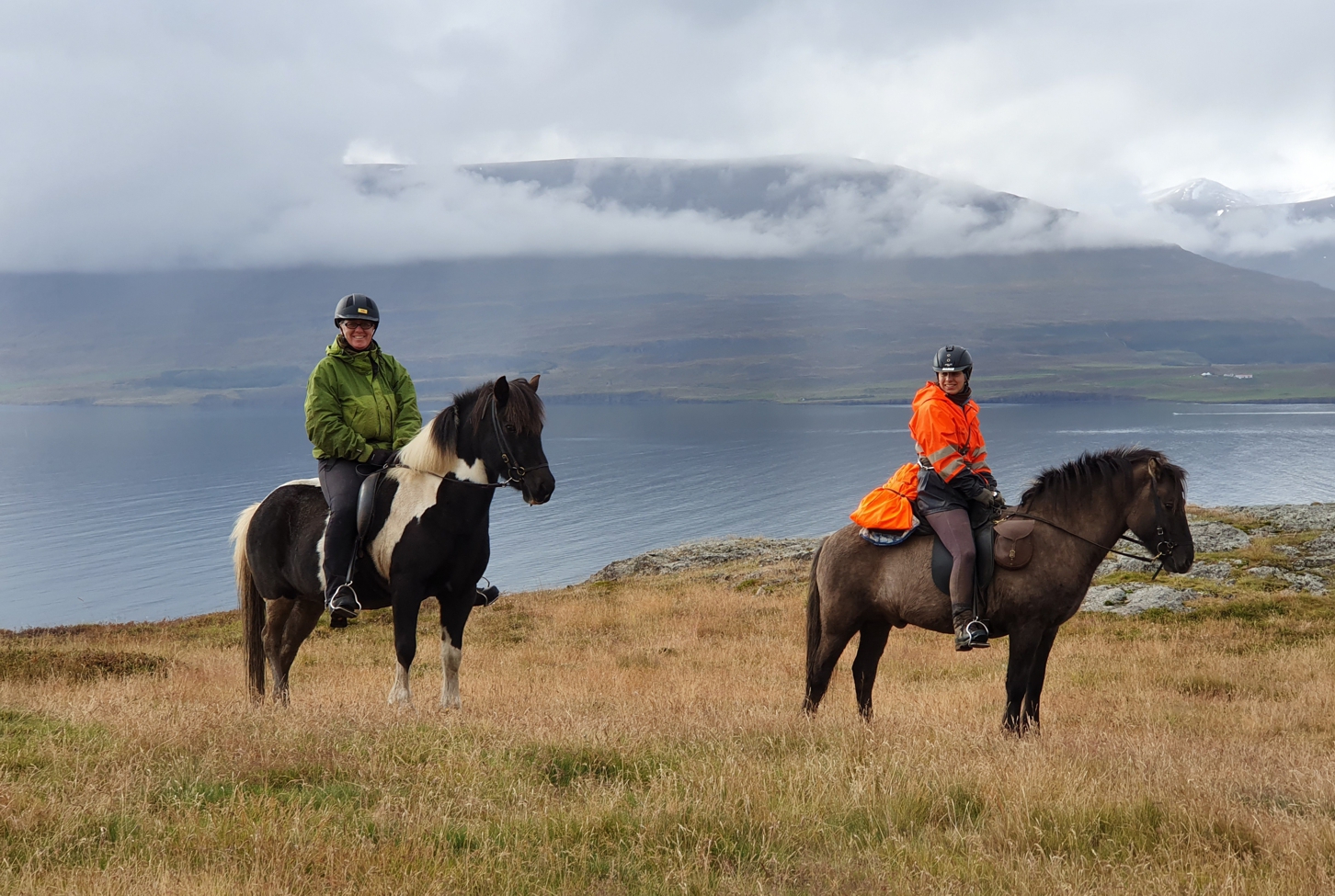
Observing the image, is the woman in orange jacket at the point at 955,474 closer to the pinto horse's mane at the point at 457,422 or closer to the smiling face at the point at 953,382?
the smiling face at the point at 953,382

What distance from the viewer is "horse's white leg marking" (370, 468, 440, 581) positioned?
1002 centimetres

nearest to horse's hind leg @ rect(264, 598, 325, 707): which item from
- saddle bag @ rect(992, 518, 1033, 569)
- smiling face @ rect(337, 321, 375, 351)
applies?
smiling face @ rect(337, 321, 375, 351)

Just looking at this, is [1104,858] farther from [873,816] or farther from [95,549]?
[95,549]

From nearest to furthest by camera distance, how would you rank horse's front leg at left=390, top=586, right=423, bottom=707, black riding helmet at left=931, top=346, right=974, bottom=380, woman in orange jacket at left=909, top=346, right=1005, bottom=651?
woman in orange jacket at left=909, top=346, right=1005, bottom=651 → black riding helmet at left=931, top=346, right=974, bottom=380 → horse's front leg at left=390, top=586, right=423, bottom=707

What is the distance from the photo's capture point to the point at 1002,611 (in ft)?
31.4

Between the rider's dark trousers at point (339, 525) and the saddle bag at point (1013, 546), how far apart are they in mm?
6373

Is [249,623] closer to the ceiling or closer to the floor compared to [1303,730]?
closer to the ceiling

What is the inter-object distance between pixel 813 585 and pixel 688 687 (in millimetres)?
3451

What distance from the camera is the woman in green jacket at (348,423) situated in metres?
10.1

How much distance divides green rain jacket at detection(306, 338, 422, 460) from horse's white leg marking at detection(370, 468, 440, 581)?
58 cm

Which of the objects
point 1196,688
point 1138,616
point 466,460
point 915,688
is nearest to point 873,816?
point 466,460

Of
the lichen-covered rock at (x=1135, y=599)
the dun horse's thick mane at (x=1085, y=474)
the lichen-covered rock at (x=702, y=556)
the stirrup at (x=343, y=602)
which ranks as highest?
the dun horse's thick mane at (x=1085, y=474)

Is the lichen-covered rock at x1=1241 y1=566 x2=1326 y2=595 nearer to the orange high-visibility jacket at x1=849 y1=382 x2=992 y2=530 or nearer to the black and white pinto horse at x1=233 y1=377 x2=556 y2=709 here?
the orange high-visibility jacket at x1=849 y1=382 x2=992 y2=530

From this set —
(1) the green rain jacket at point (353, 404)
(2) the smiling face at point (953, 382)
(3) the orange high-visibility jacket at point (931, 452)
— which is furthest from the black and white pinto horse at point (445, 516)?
(2) the smiling face at point (953, 382)
